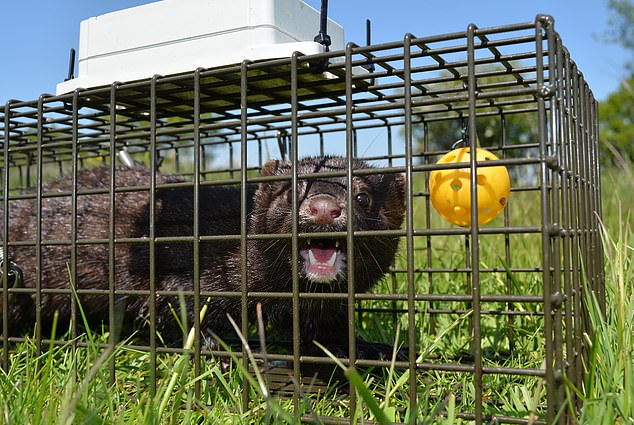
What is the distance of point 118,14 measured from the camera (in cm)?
293

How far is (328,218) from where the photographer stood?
265 centimetres

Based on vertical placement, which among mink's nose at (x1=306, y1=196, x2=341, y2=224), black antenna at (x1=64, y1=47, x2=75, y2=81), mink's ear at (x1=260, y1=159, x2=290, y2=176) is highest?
black antenna at (x1=64, y1=47, x2=75, y2=81)

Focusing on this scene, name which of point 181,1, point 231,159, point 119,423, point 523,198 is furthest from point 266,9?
point 523,198

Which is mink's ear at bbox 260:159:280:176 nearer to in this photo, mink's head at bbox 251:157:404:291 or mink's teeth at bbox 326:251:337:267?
mink's head at bbox 251:157:404:291

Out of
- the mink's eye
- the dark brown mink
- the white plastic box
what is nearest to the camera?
the white plastic box

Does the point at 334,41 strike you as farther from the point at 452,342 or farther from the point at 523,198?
the point at 523,198

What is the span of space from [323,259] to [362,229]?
1.07 feet

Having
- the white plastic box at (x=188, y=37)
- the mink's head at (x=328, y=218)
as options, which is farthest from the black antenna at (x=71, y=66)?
the mink's head at (x=328, y=218)

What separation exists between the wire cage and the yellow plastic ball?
0.20m

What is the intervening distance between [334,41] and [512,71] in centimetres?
91

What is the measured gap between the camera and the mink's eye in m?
3.28

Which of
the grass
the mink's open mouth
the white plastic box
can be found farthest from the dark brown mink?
the white plastic box

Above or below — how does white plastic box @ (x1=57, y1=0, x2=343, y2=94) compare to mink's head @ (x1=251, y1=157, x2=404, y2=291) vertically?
above

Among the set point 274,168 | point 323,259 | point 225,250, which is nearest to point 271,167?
point 274,168
